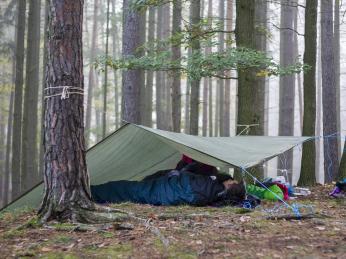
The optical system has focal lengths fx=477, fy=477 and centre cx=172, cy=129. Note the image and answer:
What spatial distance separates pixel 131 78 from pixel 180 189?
4018 mm

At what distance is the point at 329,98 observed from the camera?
877cm

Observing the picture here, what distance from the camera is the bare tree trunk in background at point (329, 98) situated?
339 inches

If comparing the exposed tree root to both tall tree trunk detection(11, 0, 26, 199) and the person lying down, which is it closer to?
the person lying down

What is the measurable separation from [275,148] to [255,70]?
1714 mm

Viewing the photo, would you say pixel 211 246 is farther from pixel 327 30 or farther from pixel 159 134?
pixel 327 30

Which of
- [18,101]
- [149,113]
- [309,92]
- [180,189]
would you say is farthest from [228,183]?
[149,113]

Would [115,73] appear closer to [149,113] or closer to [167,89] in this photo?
[167,89]

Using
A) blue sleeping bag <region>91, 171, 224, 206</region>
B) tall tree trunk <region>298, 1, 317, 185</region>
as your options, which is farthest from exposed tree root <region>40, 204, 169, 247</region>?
tall tree trunk <region>298, 1, 317, 185</region>

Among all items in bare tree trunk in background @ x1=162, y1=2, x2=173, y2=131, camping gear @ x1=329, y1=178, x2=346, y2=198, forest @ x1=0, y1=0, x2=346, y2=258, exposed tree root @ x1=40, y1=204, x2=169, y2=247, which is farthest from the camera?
bare tree trunk in background @ x1=162, y1=2, x2=173, y2=131

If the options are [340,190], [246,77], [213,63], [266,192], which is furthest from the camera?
[246,77]

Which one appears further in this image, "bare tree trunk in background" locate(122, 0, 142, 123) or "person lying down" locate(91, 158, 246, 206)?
"bare tree trunk in background" locate(122, 0, 142, 123)

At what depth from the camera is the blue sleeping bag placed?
17.3ft

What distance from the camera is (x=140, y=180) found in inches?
251

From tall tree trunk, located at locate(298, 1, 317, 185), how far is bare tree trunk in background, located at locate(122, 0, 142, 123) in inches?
121
